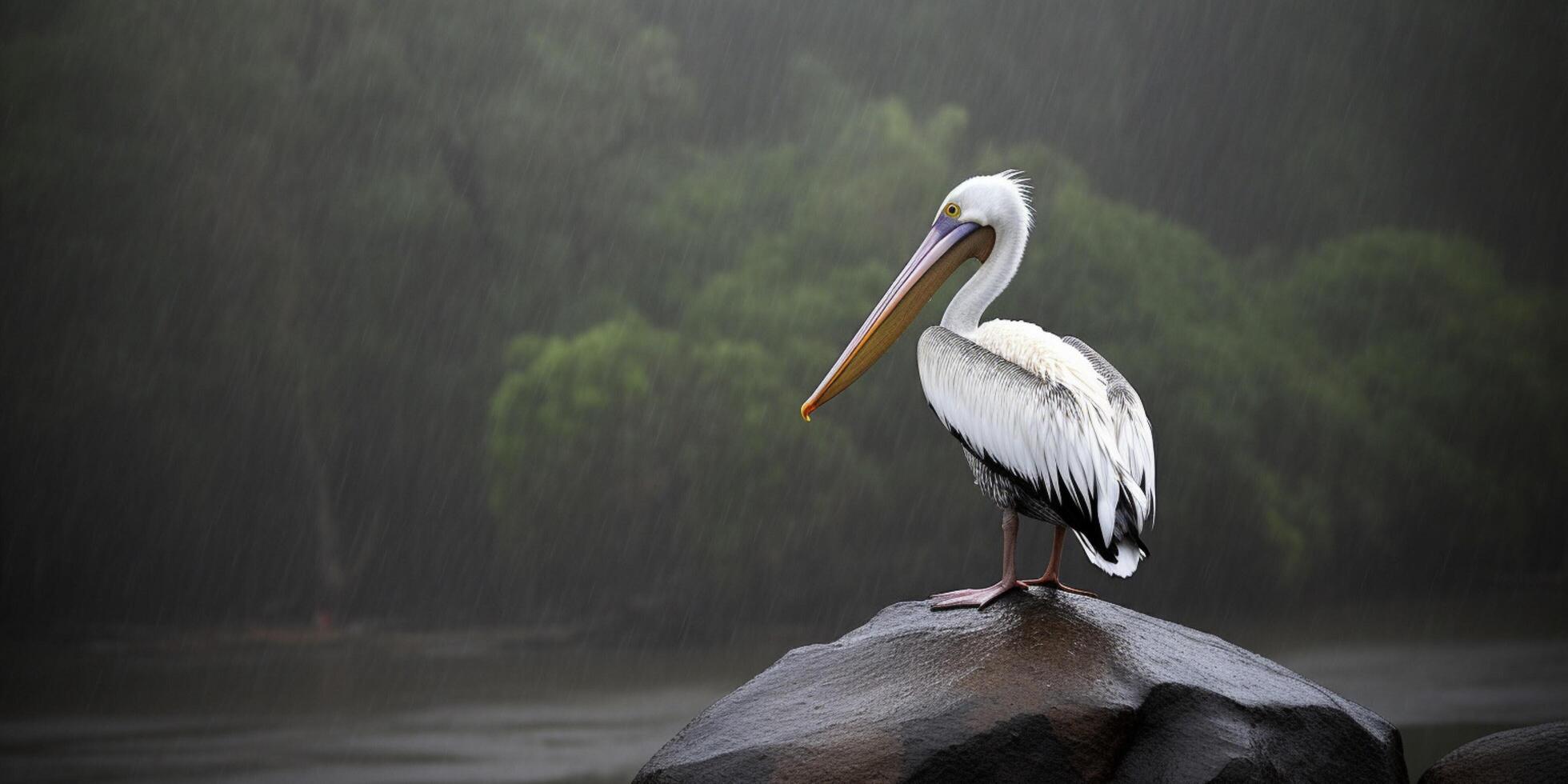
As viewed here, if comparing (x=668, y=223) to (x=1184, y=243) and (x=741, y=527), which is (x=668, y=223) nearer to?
(x=741, y=527)

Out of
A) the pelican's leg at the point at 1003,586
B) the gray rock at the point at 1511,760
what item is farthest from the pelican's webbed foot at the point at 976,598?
the gray rock at the point at 1511,760

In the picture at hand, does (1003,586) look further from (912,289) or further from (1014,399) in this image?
(912,289)

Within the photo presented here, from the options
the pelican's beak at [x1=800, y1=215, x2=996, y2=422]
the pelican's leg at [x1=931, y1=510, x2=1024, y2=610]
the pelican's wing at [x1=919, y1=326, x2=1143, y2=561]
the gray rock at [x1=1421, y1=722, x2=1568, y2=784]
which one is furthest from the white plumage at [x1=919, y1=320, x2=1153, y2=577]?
the gray rock at [x1=1421, y1=722, x2=1568, y2=784]

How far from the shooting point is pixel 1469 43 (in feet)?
57.1

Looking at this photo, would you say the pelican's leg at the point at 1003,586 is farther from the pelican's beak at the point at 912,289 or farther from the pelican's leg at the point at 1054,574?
the pelican's beak at the point at 912,289

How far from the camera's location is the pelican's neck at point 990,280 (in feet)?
13.9

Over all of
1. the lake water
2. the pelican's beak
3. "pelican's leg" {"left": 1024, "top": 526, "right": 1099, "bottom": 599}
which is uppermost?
the pelican's beak

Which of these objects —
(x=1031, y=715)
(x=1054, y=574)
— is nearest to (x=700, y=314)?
(x=1054, y=574)

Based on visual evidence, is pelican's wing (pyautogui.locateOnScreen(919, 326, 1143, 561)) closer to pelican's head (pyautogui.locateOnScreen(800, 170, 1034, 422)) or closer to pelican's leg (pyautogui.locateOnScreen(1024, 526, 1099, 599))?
pelican's leg (pyautogui.locateOnScreen(1024, 526, 1099, 599))

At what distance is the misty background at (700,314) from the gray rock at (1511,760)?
11.0 meters

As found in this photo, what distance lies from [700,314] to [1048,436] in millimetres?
13526

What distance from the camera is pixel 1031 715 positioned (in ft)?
11.4

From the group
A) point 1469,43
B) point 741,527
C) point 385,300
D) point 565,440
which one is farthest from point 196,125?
point 1469,43

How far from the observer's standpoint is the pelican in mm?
3801
